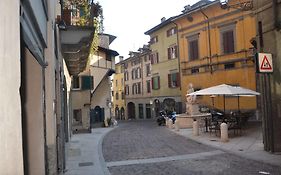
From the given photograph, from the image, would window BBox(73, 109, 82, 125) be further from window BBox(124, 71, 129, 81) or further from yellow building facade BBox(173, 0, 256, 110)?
window BBox(124, 71, 129, 81)

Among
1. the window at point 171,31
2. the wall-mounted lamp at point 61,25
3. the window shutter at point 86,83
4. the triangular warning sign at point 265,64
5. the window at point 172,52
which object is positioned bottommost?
the triangular warning sign at point 265,64

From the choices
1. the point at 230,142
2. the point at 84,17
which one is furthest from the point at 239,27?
the point at 84,17

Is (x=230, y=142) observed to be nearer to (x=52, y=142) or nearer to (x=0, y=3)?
(x=52, y=142)

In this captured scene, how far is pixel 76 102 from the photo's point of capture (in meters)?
26.7

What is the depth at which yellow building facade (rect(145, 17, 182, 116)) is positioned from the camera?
3591cm

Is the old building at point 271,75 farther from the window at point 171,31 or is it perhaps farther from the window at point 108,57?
the window at point 171,31

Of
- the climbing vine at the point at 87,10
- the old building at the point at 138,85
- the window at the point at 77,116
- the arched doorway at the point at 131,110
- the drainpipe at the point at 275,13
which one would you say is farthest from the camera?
the arched doorway at the point at 131,110

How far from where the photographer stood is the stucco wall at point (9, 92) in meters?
2.08

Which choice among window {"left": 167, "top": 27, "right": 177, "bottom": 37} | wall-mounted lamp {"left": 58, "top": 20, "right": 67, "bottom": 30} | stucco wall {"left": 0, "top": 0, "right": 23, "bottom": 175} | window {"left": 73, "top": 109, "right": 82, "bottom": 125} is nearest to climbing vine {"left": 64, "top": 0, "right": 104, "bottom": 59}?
wall-mounted lamp {"left": 58, "top": 20, "right": 67, "bottom": 30}

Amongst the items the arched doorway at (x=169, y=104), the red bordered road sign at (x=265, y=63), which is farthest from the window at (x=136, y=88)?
the red bordered road sign at (x=265, y=63)

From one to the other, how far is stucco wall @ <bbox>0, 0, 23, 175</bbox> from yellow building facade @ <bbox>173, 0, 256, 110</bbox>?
24253 mm

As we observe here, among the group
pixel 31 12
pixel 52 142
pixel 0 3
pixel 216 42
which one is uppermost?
pixel 216 42

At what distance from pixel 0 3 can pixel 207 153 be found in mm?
11227

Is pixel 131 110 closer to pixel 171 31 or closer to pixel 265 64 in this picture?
pixel 171 31
